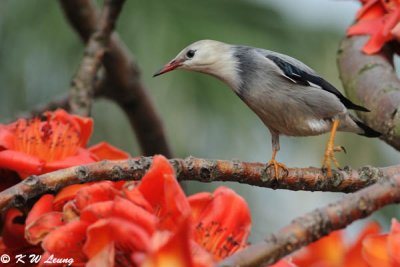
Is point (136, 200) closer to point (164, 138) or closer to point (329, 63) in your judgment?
point (164, 138)

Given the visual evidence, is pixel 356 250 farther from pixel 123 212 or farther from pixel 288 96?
pixel 288 96

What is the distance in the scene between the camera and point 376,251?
1.06 m

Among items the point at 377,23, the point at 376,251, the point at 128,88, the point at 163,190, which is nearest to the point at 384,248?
the point at 376,251

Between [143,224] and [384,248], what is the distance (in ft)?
1.07

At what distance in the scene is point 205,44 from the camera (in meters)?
2.43

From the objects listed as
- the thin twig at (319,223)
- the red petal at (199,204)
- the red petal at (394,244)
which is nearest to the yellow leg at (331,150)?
the red petal at (199,204)

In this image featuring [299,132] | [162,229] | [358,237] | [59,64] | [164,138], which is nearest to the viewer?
[162,229]

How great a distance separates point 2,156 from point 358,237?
0.66 metres

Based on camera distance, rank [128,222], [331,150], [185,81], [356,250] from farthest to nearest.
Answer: [185,81] → [331,150] → [356,250] → [128,222]

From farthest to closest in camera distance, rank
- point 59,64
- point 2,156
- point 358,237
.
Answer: point 59,64 < point 2,156 < point 358,237

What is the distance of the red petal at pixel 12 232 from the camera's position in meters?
1.35

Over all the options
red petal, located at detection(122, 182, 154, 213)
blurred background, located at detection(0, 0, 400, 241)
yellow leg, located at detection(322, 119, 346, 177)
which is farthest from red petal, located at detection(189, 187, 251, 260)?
blurred background, located at detection(0, 0, 400, 241)

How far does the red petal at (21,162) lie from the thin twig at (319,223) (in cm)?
69

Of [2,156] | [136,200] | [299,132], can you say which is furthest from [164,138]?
[136,200]
